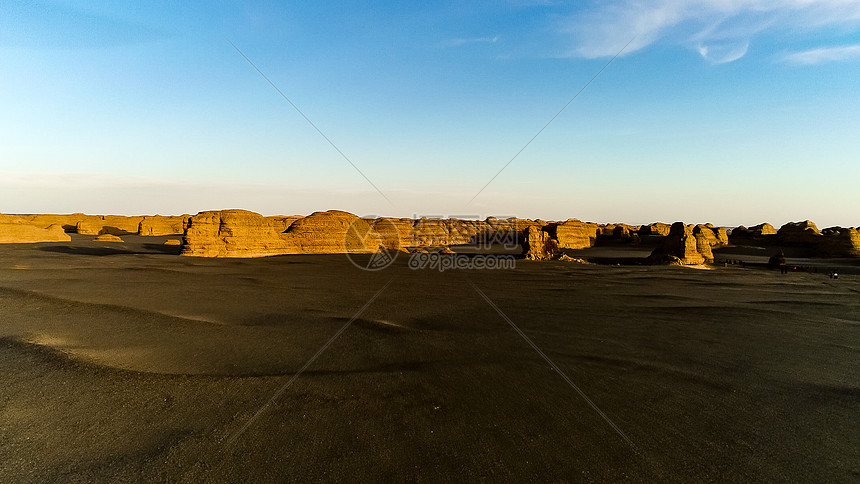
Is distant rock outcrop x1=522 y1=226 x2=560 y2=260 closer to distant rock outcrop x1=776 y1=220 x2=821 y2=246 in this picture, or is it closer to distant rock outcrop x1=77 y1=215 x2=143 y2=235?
distant rock outcrop x1=776 y1=220 x2=821 y2=246

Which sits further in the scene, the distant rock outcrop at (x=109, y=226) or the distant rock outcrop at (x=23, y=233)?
the distant rock outcrop at (x=109, y=226)

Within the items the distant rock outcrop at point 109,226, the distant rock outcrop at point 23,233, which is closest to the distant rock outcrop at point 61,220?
the distant rock outcrop at point 109,226

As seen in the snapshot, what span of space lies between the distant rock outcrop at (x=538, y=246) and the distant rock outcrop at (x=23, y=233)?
6467 cm

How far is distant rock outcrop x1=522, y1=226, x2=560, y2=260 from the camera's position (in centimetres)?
3884

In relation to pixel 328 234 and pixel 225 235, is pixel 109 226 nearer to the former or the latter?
pixel 225 235

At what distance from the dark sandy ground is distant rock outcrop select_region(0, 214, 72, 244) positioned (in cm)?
4951

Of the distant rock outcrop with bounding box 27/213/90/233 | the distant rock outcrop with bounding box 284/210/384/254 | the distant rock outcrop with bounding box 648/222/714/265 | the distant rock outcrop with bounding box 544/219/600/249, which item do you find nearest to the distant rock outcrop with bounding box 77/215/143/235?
the distant rock outcrop with bounding box 27/213/90/233

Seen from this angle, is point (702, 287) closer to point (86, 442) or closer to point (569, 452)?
point (569, 452)

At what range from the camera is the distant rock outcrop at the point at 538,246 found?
38.8 metres

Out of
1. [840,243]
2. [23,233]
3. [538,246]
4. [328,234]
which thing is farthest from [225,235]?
[840,243]

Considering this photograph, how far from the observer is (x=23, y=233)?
4484 cm

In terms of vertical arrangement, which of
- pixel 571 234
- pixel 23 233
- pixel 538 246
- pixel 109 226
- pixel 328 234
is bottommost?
pixel 23 233

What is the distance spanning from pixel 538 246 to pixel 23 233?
67.1 meters

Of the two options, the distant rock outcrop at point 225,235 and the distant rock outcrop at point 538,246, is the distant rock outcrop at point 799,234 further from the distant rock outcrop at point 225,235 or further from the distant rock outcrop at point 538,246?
→ the distant rock outcrop at point 225,235
